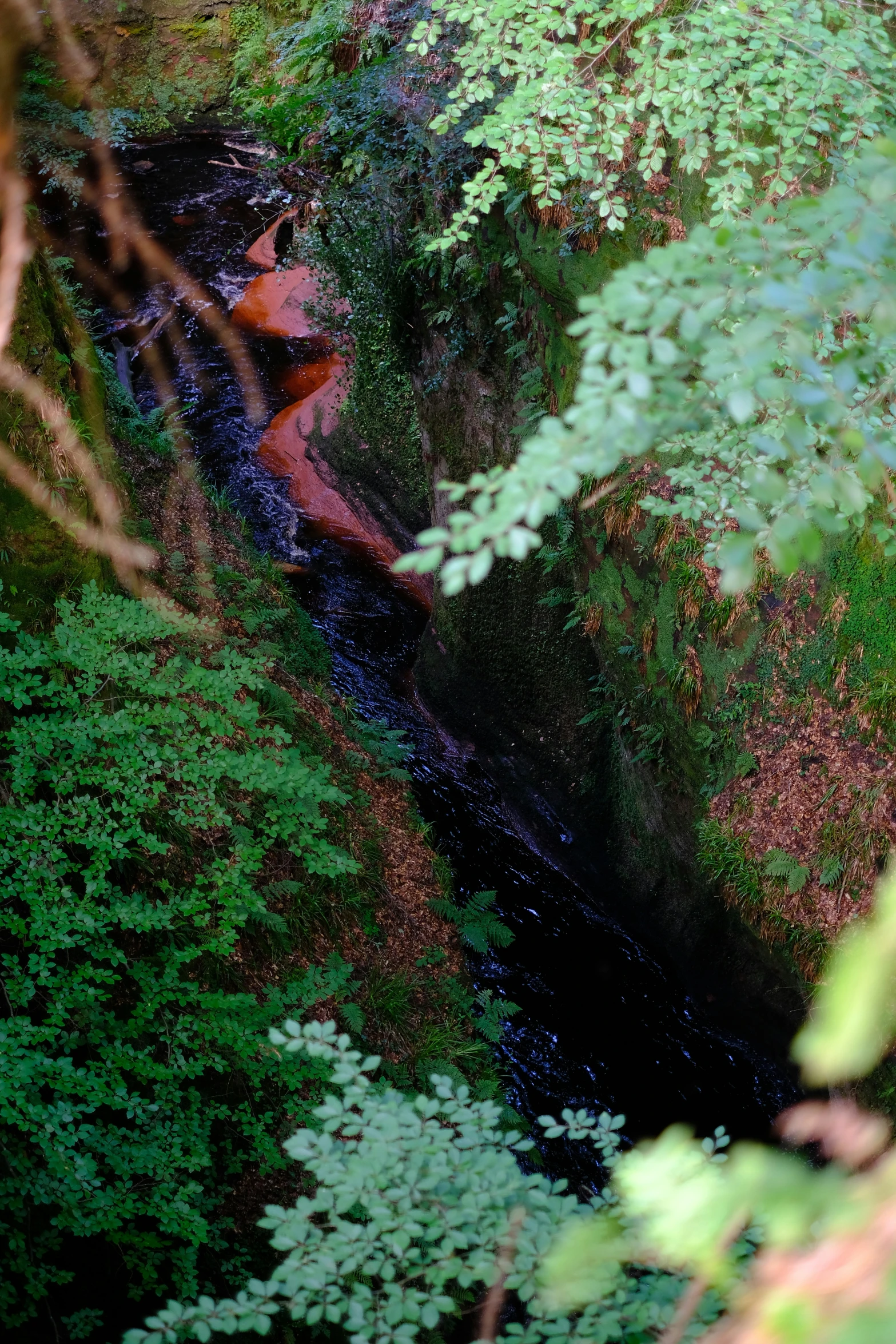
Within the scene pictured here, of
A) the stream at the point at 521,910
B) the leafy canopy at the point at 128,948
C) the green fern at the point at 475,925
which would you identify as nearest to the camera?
the leafy canopy at the point at 128,948

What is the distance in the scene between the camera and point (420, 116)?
8867 millimetres

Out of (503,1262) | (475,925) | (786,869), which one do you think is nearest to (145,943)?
(503,1262)

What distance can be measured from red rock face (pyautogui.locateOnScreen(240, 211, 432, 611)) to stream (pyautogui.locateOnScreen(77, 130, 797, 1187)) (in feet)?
0.71

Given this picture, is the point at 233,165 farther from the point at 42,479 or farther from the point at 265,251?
the point at 42,479

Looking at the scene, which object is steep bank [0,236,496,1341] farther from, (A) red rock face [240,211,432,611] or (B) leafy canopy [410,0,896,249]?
(A) red rock face [240,211,432,611]

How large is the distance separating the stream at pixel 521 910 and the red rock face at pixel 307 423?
217 millimetres

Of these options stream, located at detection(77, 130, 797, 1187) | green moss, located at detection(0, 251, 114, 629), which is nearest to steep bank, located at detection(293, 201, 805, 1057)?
stream, located at detection(77, 130, 797, 1187)

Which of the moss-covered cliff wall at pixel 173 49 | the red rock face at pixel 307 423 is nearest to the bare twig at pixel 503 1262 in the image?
the red rock face at pixel 307 423

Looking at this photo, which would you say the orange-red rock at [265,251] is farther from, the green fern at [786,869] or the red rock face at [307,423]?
the green fern at [786,869]

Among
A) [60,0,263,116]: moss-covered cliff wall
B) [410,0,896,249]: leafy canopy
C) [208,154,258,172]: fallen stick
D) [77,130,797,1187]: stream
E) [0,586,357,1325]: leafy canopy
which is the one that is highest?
[60,0,263,116]: moss-covered cliff wall

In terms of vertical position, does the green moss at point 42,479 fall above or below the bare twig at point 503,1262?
above

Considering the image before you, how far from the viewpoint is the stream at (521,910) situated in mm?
6648

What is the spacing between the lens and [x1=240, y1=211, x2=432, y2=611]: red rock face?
12188 mm

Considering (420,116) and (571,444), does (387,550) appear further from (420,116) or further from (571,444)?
(571,444)
